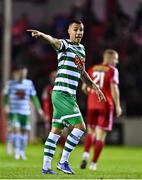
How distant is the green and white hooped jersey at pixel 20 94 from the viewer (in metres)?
20.9

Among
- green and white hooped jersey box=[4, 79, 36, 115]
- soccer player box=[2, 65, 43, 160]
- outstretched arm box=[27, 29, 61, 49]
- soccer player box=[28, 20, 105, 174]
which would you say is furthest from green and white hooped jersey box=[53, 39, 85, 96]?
green and white hooped jersey box=[4, 79, 36, 115]

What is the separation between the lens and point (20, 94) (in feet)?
69.5

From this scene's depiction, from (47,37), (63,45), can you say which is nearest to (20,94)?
(63,45)

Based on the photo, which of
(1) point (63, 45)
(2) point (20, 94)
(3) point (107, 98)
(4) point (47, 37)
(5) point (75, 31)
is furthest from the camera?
(2) point (20, 94)

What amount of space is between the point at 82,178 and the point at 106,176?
32.4 inches

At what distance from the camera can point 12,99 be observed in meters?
21.4

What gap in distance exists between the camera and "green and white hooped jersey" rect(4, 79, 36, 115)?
68.6 feet

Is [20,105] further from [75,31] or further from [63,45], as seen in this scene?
[63,45]

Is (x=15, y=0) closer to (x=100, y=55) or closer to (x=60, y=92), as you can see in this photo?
(x=100, y=55)

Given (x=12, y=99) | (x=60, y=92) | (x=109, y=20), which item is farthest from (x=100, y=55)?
(x=60, y=92)

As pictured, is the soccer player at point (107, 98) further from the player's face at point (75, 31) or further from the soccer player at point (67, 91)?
the player's face at point (75, 31)

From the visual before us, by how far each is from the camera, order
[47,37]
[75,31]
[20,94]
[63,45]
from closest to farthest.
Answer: [47,37]
[63,45]
[75,31]
[20,94]

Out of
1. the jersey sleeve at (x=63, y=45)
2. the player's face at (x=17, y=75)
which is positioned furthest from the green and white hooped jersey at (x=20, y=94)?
the jersey sleeve at (x=63, y=45)

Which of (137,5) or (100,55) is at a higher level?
(137,5)
